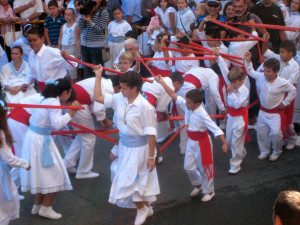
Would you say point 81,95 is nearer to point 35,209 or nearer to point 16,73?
point 35,209

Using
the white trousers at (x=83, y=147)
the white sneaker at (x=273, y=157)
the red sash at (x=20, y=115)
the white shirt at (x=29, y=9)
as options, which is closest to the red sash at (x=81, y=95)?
the white trousers at (x=83, y=147)

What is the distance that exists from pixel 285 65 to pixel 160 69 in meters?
2.11

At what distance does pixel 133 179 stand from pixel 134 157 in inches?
8.7

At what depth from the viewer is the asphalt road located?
15.2 ft

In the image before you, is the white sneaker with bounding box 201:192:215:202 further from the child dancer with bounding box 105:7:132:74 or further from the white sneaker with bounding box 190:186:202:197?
the child dancer with bounding box 105:7:132:74

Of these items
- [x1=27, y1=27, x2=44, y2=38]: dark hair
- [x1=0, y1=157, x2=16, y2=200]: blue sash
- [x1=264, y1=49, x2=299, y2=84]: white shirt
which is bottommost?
[x1=0, y1=157, x2=16, y2=200]: blue sash

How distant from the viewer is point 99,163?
243 inches

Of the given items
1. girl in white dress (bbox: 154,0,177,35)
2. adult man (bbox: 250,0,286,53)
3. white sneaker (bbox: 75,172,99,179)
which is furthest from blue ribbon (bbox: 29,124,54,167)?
girl in white dress (bbox: 154,0,177,35)

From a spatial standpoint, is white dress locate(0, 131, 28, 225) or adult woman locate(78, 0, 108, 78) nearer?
white dress locate(0, 131, 28, 225)

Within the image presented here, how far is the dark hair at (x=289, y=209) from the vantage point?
7.39 feet

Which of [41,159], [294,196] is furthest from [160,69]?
[294,196]

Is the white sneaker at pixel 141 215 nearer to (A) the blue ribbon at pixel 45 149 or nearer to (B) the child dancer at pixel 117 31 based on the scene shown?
(A) the blue ribbon at pixel 45 149

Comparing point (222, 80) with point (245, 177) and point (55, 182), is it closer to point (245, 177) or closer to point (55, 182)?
point (245, 177)

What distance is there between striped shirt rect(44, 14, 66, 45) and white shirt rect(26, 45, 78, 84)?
2788 millimetres
